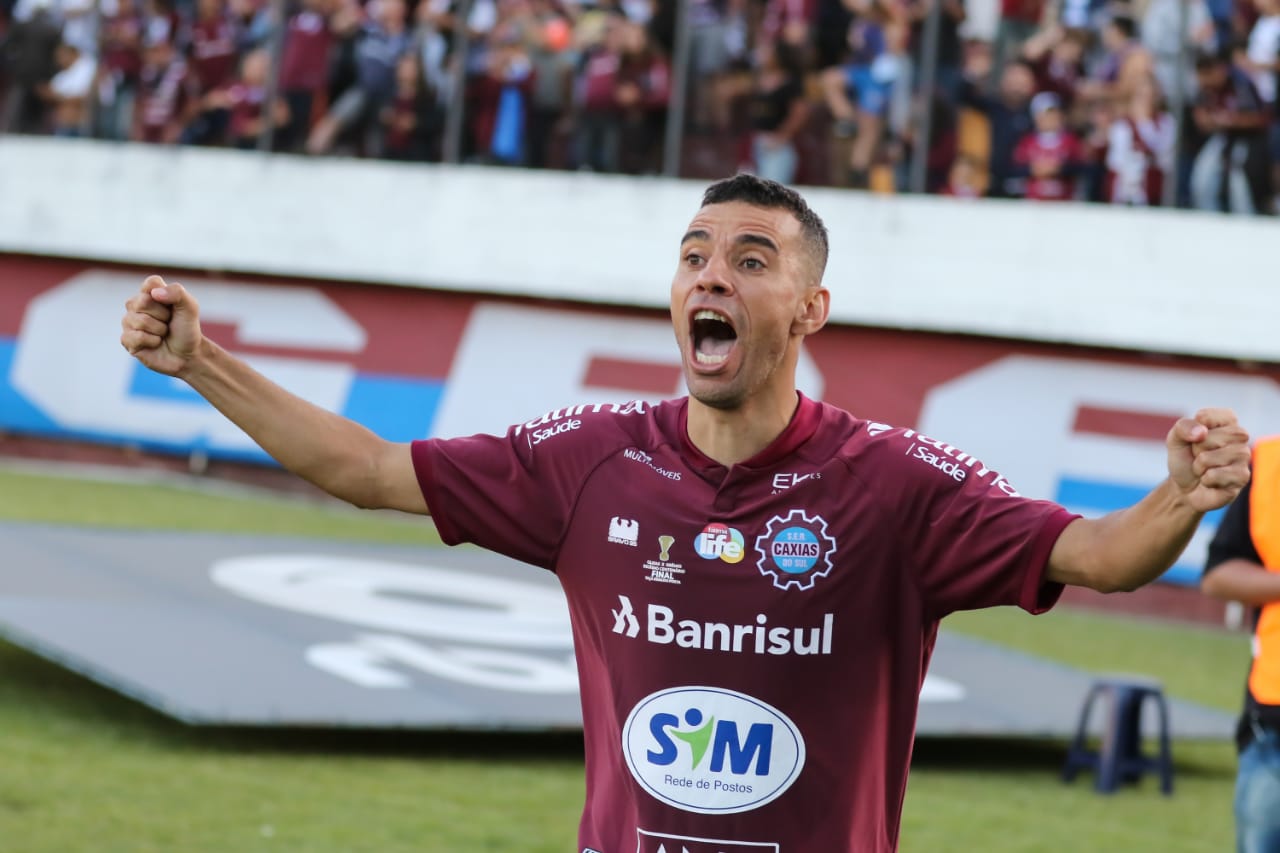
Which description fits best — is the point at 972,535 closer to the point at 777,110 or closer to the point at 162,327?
the point at 162,327

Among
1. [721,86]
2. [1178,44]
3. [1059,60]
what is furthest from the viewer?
[721,86]

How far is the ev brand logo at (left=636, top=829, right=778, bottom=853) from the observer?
3715mm

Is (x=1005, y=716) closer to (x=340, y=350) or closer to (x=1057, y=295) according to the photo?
(x=1057, y=295)

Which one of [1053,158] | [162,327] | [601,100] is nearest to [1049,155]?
[1053,158]

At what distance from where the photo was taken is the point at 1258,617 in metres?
5.55

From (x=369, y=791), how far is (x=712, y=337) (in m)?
4.87

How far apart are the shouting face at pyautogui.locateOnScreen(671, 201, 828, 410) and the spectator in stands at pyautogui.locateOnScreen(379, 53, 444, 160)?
15.2m

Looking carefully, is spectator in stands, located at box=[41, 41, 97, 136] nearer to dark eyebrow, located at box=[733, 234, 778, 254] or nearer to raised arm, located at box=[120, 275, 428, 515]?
raised arm, located at box=[120, 275, 428, 515]

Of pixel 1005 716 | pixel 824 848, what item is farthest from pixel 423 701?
pixel 824 848

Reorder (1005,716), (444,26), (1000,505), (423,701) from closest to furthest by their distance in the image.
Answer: (1000,505) < (423,701) < (1005,716) < (444,26)

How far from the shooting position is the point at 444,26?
18.7 meters

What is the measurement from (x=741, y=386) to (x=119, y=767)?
5305 mm

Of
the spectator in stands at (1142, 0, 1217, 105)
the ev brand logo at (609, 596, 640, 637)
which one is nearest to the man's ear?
the ev brand logo at (609, 596, 640, 637)

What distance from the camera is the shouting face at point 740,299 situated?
380 centimetres
